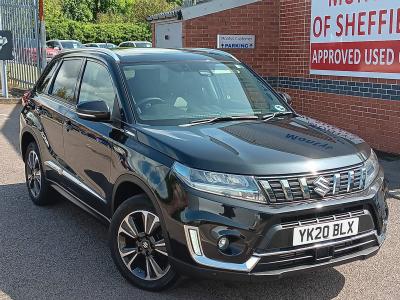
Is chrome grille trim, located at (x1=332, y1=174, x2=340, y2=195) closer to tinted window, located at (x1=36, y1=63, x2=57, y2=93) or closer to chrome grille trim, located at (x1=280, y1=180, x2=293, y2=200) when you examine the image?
chrome grille trim, located at (x1=280, y1=180, x2=293, y2=200)

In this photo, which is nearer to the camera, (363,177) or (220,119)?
(363,177)

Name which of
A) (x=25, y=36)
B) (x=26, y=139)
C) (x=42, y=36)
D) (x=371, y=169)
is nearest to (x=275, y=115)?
(x=371, y=169)

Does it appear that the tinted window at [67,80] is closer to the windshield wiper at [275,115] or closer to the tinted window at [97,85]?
the tinted window at [97,85]

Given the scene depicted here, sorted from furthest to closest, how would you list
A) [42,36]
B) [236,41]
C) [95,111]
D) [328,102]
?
[42,36], [236,41], [328,102], [95,111]

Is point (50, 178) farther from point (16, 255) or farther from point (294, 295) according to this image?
point (294, 295)

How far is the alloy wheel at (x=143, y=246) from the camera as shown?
3.65 meters

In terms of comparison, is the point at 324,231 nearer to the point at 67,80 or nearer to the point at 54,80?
the point at 67,80

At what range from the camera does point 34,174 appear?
5.93 metres

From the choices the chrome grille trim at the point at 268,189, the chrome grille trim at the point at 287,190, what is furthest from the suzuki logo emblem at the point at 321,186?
the chrome grille trim at the point at 268,189

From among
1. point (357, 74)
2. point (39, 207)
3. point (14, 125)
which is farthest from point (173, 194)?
point (14, 125)

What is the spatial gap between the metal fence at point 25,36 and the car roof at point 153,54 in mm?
10138

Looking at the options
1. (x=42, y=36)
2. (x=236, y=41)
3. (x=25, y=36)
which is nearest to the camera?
(x=236, y=41)

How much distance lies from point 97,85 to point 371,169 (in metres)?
2.35

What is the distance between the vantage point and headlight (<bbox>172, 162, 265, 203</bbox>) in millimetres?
3252
